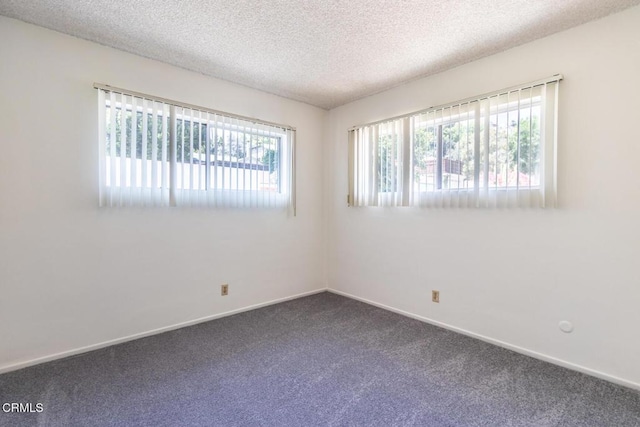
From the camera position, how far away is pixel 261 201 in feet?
11.4

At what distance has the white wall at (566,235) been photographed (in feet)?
6.61

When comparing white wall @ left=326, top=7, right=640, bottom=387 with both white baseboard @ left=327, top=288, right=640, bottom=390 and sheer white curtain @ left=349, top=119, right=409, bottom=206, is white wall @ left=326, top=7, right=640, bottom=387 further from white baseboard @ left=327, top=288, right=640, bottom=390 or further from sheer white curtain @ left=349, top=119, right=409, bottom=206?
sheer white curtain @ left=349, top=119, right=409, bottom=206

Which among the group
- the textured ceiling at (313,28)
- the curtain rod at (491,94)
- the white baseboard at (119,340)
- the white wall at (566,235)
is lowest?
the white baseboard at (119,340)

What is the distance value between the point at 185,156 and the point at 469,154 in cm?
261

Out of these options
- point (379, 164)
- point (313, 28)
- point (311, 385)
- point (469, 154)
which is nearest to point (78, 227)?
point (311, 385)

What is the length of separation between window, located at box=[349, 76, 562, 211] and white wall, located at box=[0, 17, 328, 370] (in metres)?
1.69

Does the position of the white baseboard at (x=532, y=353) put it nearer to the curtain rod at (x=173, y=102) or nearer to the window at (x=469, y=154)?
the window at (x=469, y=154)

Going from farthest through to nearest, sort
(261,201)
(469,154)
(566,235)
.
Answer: (261,201) → (469,154) → (566,235)

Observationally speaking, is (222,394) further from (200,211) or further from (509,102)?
(509,102)

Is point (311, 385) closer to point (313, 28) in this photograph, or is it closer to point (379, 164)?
point (379, 164)

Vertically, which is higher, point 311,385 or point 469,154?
point 469,154

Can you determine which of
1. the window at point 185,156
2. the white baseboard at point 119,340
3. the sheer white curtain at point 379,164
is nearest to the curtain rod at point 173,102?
the window at point 185,156

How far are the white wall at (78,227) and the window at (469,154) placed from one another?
1687mm

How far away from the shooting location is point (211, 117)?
305cm
